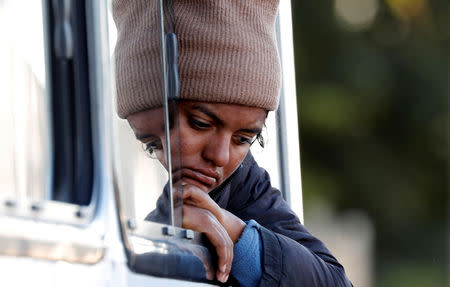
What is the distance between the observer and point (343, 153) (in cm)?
985

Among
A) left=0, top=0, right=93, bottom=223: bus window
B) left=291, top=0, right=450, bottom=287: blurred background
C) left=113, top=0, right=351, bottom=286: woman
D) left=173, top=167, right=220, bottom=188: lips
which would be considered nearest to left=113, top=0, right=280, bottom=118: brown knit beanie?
left=113, top=0, right=351, bottom=286: woman

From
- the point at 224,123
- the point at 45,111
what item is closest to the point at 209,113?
the point at 224,123

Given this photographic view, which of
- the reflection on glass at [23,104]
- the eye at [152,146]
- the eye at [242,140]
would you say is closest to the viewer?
the reflection on glass at [23,104]

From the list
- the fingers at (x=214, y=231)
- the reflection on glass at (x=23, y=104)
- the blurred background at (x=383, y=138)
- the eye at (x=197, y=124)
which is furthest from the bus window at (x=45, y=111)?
the blurred background at (x=383, y=138)

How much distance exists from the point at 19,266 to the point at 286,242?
91cm

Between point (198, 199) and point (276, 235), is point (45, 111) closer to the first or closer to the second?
point (198, 199)

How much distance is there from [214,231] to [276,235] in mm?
225

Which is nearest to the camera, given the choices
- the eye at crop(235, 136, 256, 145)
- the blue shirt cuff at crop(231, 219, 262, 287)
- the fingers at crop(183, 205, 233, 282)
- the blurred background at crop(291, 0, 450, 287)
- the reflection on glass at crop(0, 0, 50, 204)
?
the reflection on glass at crop(0, 0, 50, 204)

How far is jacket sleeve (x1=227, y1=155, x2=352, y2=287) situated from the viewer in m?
2.24

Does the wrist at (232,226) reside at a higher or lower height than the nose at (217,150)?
lower

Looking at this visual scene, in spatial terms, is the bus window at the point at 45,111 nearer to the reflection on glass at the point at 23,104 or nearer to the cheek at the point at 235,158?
the reflection on glass at the point at 23,104

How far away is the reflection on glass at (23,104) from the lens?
1.53m

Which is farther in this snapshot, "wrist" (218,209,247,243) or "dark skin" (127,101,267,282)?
"wrist" (218,209,247,243)

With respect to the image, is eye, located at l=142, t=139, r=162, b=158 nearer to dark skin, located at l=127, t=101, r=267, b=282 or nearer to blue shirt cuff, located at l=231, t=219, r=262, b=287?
dark skin, located at l=127, t=101, r=267, b=282
